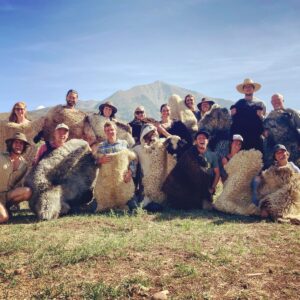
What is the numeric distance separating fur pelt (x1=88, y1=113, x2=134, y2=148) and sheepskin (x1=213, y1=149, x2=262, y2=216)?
2969 mm

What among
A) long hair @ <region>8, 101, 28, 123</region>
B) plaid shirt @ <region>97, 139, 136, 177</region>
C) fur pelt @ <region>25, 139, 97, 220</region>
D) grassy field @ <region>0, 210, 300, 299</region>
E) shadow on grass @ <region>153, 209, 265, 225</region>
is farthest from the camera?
long hair @ <region>8, 101, 28, 123</region>

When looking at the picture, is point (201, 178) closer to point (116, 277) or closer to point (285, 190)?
point (285, 190)

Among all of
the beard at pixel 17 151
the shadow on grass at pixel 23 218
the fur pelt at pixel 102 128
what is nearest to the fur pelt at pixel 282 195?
the fur pelt at pixel 102 128

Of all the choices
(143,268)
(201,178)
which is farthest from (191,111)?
(143,268)

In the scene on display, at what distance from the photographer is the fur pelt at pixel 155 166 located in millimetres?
9109

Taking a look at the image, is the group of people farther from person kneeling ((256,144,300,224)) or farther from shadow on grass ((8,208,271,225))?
shadow on grass ((8,208,271,225))

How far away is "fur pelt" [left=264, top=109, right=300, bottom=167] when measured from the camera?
32.1 ft

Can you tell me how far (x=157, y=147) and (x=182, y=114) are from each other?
2423 mm

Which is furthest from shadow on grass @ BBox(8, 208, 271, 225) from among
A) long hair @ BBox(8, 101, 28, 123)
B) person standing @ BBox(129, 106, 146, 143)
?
person standing @ BBox(129, 106, 146, 143)

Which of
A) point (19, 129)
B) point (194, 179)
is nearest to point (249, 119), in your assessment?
point (194, 179)

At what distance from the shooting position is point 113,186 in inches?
339

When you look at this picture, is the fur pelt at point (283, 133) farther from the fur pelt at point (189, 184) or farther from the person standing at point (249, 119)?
the fur pelt at point (189, 184)

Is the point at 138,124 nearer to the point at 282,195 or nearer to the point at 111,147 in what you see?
the point at 111,147

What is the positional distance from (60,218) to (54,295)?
4.08 m
